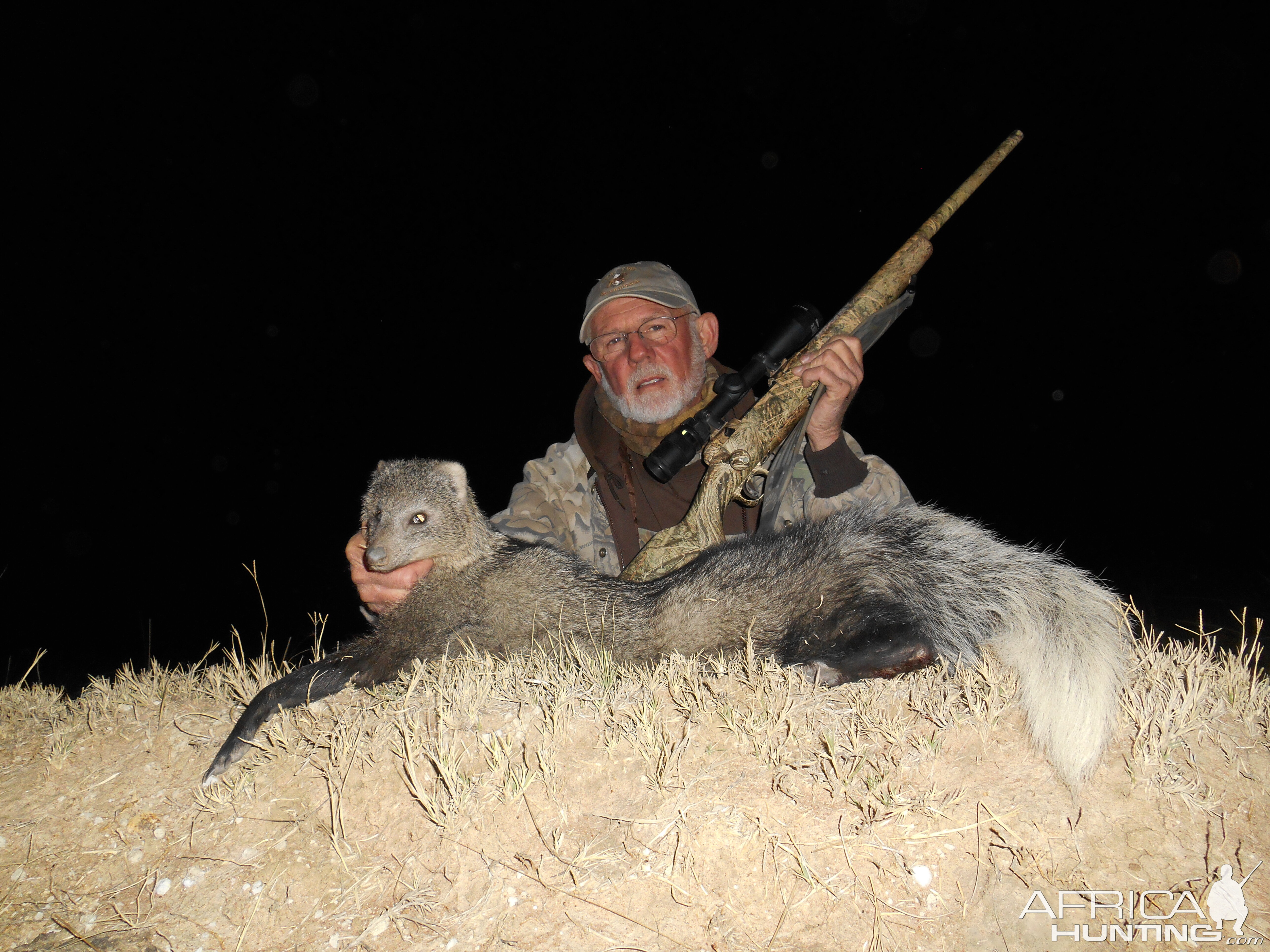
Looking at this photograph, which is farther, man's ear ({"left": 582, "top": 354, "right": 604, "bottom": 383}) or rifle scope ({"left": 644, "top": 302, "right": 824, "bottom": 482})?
man's ear ({"left": 582, "top": 354, "right": 604, "bottom": 383})

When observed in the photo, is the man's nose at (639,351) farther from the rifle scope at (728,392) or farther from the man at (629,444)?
the rifle scope at (728,392)

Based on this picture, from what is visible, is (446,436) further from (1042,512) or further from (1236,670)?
(1236,670)

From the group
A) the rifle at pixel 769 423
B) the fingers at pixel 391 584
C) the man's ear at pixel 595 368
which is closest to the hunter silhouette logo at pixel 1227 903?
the rifle at pixel 769 423

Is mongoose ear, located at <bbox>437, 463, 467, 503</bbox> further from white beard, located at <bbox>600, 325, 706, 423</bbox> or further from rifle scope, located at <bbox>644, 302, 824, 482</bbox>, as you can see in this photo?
white beard, located at <bbox>600, 325, 706, 423</bbox>

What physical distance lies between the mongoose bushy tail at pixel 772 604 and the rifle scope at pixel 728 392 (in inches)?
32.7

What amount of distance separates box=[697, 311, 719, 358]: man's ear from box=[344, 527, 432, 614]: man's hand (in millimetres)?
3118

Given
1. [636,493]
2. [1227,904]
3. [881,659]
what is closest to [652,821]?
[881,659]

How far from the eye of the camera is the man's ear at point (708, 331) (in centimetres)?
617

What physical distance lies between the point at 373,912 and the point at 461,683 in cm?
95

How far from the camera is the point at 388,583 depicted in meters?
4.02

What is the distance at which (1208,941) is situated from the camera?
74.5 inches

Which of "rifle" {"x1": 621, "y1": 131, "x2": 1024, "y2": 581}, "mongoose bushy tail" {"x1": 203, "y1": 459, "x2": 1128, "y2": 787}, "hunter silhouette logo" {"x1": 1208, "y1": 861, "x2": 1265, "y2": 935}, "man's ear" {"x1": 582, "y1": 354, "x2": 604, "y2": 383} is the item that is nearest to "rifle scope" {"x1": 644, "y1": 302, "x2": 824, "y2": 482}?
"rifle" {"x1": 621, "y1": 131, "x2": 1024, "y2": 581}

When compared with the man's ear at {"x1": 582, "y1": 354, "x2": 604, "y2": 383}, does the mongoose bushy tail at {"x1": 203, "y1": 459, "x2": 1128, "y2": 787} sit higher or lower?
lower

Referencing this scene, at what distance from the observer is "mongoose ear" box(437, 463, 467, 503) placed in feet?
14.0
